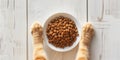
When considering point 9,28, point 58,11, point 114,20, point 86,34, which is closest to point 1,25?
point 9,28

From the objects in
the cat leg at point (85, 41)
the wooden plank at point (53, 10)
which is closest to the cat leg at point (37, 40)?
the wooden plank at point (53, 10)

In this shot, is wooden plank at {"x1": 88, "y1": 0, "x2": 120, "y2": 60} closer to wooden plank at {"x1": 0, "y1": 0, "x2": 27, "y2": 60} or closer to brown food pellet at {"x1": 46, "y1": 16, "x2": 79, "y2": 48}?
brown food pellet at {"x1": 46, "y1": 16, "x2": 79, "y2": 48}

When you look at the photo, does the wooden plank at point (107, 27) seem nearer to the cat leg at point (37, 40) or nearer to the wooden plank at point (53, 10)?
the wooden plank at point (53, 10)

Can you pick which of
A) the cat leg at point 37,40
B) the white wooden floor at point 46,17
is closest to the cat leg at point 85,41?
the white wooden floor at point 46,17

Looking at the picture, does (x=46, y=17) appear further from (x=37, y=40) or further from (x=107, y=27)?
(x=107, y=27)

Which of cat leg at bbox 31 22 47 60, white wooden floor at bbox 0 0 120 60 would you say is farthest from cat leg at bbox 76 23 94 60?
cat leg at bbox 31 22 47 60

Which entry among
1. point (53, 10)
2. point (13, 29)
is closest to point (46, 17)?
point (53, 10)

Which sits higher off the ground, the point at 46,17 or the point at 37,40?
the point at 46,17

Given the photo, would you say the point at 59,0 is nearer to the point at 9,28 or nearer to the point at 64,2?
the point at 64,2
